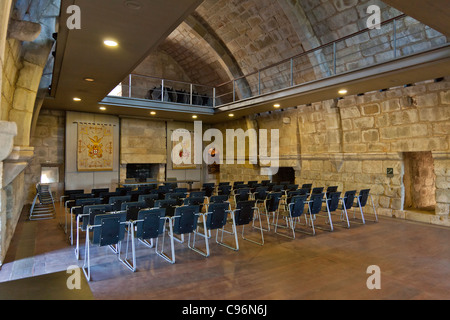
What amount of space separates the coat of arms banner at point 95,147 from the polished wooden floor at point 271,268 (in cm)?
550

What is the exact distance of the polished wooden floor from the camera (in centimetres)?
329

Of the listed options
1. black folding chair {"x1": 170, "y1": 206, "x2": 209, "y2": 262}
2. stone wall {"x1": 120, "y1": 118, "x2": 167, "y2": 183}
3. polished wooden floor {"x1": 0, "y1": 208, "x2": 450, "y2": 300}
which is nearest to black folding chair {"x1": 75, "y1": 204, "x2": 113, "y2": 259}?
polished wooden floor {"x1": 0, "y1": 208, "x2": 450, "y2": 300}

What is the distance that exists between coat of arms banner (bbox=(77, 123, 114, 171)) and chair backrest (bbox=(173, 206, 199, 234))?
804 cm

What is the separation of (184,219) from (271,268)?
1507 millimetres

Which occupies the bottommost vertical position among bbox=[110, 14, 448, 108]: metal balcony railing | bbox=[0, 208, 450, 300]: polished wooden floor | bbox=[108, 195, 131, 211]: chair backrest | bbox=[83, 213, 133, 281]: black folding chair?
bbox=[0, 208, 450, 300]: polished wooden floor

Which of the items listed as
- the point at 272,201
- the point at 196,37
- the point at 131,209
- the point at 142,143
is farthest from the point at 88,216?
the point at 196,37

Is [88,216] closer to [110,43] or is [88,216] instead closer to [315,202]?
[110,43]

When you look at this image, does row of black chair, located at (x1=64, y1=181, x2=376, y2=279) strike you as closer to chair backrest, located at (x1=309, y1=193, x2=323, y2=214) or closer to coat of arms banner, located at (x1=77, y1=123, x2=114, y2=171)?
chair backrest, located at (x1=309, y1=193, x2=323, y2=214)

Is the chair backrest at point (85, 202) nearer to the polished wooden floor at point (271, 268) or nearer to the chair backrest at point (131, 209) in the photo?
the polished wooden floor at point (271, 268)

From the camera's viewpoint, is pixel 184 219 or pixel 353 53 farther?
pixel 353 53

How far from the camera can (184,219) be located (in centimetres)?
451

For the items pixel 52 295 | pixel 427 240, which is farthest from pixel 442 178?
pixel 52 295

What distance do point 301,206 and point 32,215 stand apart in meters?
7.08

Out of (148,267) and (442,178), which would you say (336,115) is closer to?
(442,178)
